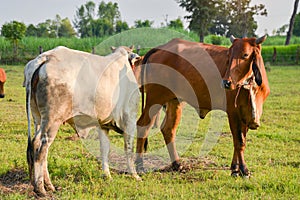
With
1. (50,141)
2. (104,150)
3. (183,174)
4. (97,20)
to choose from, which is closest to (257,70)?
(183,174)

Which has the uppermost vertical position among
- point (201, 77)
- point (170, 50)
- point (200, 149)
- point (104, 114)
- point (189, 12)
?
point (189, 12)

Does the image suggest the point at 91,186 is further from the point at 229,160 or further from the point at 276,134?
the point at 276,134

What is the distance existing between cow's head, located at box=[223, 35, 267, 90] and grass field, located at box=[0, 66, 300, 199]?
1.24m

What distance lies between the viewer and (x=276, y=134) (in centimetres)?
792

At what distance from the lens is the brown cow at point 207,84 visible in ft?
16.0

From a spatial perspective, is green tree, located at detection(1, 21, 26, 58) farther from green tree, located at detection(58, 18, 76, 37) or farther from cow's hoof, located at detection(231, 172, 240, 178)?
green tree, located at detection(58, 18, 76, 37)

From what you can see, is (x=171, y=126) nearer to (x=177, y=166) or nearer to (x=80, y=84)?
(x=177, y=166)

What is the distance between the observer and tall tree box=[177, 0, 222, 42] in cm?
3094

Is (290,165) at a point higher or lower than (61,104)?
lower

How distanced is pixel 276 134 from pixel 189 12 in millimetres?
25289

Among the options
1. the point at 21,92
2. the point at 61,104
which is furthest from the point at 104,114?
the point at 21,92

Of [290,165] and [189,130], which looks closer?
[290,165]

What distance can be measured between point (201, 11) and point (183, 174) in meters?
27.3

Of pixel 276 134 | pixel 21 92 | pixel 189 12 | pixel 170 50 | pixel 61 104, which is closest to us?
pixel 61 104
